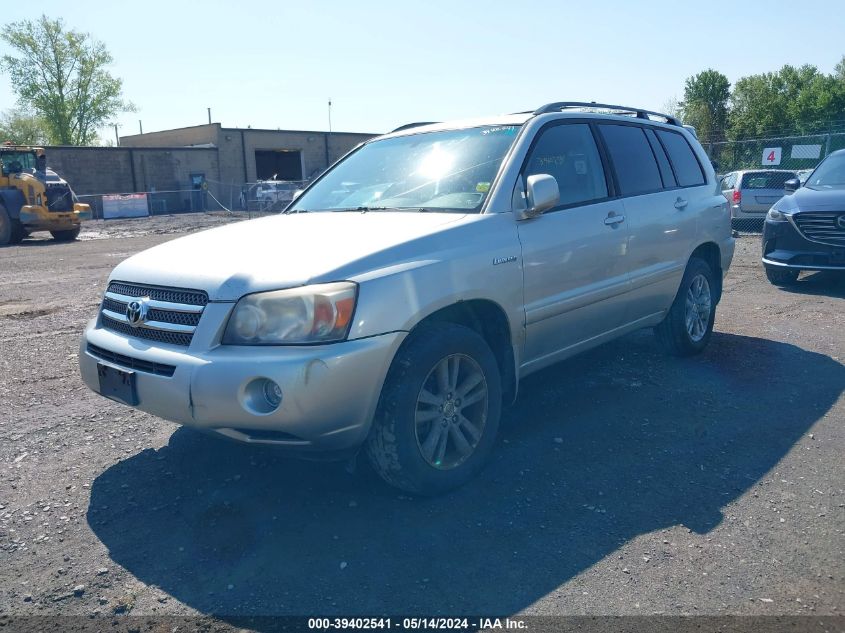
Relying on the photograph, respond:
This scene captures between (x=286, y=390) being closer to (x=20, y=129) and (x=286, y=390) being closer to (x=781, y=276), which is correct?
(x=781, y=276)

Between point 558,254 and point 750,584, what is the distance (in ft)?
6.89

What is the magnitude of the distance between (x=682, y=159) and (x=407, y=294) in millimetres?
3716

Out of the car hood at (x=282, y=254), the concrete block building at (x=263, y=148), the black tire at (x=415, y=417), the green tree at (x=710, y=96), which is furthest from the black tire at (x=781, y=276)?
the green tree at (x=710, y=96)

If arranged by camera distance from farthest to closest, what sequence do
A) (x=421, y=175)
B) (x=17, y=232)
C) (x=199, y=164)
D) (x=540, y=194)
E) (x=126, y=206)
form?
(x=199, y=164), (x=126, y=206), (x=17, y=232), (x=421, y=175), (x=540, y=194)

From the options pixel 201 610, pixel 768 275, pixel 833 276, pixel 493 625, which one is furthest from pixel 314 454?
pixel 833 276

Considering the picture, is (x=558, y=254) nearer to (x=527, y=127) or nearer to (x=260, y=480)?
(x=527, y=127)

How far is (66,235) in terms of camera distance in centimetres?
2261

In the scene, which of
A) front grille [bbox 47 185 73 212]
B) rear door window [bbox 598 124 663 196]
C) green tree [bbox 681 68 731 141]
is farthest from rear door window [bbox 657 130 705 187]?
green tree [bbox 681 68 731 141]

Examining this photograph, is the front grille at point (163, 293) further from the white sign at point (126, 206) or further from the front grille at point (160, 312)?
the white sign at point (126, 206)

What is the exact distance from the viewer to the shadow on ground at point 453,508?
9.66 feet

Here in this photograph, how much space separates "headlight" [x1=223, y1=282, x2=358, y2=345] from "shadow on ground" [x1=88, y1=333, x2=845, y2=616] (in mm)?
690

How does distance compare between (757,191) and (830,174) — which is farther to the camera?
(757,191)

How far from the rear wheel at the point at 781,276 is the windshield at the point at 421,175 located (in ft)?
21.7

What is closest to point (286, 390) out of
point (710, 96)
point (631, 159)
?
point (631, 159)
